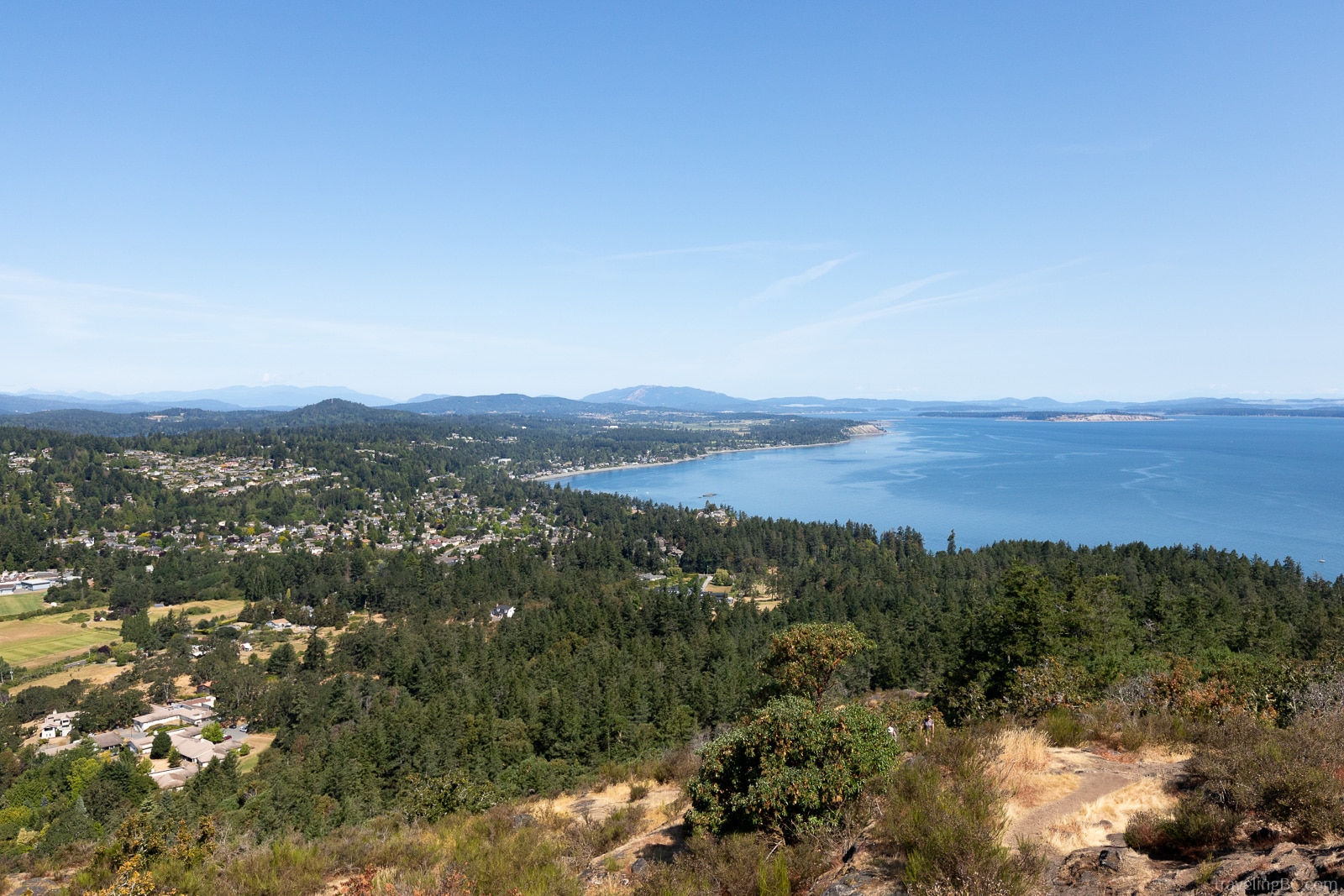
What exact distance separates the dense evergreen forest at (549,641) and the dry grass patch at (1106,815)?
4.46 m

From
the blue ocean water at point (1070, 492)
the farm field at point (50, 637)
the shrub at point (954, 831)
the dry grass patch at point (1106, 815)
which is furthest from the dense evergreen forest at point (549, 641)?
the blue ocean water at point (1070, 492)

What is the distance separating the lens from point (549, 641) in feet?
144

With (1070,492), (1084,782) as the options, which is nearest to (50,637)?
(1084,782)

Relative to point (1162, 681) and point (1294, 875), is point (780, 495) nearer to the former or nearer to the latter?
point (1162, 681)

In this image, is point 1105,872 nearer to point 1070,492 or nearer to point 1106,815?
point 1106,815

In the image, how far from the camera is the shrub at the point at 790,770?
25.5 ft

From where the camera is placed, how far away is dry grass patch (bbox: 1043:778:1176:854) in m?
6.97

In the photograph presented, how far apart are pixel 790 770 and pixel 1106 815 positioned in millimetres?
3857

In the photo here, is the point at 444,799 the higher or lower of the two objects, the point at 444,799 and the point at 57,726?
the higher

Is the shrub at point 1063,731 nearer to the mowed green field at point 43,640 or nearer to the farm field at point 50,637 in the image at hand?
the farm field at point 50,637

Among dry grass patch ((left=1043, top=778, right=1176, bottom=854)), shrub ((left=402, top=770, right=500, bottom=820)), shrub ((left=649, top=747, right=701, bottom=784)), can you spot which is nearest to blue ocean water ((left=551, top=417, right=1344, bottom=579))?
shrub ((left=649, top=747, right=701, bottom=784))

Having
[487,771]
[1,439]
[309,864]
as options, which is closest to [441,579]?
[487,771]

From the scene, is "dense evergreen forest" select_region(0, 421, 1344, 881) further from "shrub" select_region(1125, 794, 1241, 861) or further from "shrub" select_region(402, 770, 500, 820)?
"shrub" select_region(1125, 794, 1241, 861)

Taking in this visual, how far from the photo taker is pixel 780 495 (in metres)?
134
